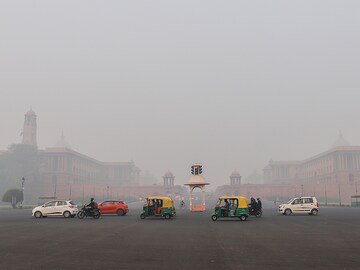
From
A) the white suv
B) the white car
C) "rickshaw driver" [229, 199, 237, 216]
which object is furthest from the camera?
the white suv

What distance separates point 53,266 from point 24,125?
137 metres

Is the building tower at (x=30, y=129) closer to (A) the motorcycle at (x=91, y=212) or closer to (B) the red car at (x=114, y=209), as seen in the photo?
(B) the red car at (x=114, y=209)

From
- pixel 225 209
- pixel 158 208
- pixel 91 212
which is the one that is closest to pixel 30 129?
pixel 91 212

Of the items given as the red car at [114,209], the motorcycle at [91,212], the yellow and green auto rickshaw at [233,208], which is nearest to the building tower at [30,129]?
the red car at [114,209]

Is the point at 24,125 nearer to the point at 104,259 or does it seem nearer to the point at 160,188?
the point at 160,188

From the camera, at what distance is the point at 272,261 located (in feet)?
35.5

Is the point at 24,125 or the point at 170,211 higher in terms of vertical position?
the point at 24,125

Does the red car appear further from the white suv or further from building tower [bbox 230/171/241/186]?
A: building tower [bbox 230/171/241/186]

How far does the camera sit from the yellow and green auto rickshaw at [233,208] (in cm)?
2689

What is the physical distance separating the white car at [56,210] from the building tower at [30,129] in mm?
108476

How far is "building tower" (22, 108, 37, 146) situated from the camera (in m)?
134

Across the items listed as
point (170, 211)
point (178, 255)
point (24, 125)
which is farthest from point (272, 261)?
point (24, 125)

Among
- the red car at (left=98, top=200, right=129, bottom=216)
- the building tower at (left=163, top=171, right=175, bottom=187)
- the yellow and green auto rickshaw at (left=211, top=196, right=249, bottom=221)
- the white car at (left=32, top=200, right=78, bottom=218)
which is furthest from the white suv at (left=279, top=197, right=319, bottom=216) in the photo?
the building tower at (left=163, top=171, right=175, bottom=187)

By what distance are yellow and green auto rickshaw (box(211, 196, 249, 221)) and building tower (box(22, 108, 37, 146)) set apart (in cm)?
11896
